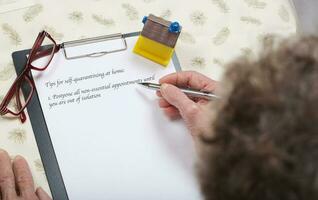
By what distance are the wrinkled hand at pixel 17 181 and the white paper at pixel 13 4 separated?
242mm

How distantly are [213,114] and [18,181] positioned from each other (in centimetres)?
35

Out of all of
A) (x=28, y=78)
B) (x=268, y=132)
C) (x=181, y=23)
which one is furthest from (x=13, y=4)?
(x=268, y=132)

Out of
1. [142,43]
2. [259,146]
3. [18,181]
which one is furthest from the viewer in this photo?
[142,43]

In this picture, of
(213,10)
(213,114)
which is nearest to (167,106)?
(213,10)

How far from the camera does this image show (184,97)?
0.69 metres

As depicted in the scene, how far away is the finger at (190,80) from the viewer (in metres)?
0.71

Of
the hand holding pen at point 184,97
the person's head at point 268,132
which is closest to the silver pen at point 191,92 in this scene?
the hand holding pen at point 184,97

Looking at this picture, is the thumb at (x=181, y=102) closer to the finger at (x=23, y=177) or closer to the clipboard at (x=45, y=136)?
the clipboard at (x=45, y=136)

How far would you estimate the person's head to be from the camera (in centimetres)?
34

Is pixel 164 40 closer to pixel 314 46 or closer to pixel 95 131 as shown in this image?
pixel 95 131

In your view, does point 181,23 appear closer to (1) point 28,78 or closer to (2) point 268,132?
(1) point 28,78

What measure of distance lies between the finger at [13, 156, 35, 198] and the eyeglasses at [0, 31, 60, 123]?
6cm

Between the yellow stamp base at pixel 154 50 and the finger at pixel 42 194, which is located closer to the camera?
the finger at pixel 42 194

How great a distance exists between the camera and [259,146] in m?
0.35
